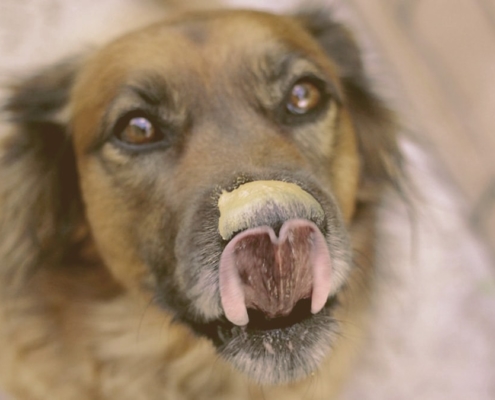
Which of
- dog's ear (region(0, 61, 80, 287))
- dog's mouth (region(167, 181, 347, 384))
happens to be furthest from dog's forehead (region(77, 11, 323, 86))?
dog's mouth (region(167, 181, 347, 384))

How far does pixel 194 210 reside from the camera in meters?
1.02

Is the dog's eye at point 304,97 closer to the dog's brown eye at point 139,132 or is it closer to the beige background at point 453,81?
the dog's brown eye at point 139,132

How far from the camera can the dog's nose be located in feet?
2.82

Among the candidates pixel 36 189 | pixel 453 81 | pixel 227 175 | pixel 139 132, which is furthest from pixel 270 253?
pixel 453 81

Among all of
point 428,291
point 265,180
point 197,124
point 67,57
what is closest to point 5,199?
point 67,57

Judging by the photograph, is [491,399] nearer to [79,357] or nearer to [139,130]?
[79,357]

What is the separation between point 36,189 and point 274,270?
743 millimetres

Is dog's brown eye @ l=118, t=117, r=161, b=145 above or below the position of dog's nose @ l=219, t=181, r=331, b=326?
above

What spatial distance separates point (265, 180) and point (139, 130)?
0.35 metres

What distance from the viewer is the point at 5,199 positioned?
136 centimetres

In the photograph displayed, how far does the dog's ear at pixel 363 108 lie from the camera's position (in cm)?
152

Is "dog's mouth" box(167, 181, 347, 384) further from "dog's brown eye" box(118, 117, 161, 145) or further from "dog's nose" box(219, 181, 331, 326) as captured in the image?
"dog's brown eye" box(118, 117, 161, 145)

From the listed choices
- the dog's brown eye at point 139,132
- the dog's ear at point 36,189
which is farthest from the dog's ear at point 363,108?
the dog's ear at point 36,189

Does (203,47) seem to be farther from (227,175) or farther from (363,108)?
(363,108)
